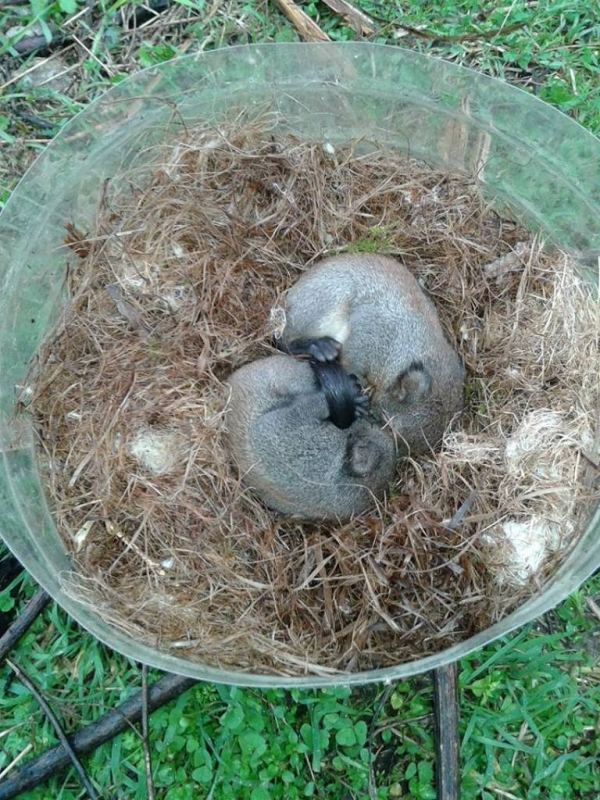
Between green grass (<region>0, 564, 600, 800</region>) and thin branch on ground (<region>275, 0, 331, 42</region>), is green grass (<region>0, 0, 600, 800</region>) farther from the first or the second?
thin branch on ground (<region>275, 0, 331, 42</region>)

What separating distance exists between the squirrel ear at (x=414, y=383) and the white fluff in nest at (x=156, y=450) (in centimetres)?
112

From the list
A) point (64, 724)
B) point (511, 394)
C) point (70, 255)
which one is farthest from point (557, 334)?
point (64, 724)

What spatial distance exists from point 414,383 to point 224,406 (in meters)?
0.93

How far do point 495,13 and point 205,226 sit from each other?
6.96 ft

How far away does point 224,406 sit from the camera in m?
3.54

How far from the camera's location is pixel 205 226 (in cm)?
382

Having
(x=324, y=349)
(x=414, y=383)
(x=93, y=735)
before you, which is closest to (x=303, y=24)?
(x=324, y=349)

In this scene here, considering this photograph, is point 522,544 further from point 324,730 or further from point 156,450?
point 156,450

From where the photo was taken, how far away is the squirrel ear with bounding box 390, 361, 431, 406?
3.56 m

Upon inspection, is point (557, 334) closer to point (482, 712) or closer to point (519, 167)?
point (519, 167)

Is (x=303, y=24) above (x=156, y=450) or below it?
above

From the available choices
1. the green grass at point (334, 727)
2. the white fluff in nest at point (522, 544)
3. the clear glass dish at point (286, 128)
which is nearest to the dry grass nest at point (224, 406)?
the white fluff in nest at point (522, 544)

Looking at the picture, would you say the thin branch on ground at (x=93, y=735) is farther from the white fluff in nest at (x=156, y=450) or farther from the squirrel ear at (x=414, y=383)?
the squirrel ear at (x=414, y=383)

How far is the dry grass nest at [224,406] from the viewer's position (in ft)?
11.1
